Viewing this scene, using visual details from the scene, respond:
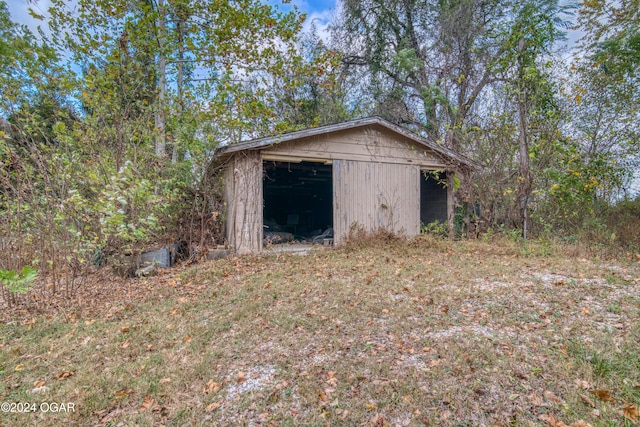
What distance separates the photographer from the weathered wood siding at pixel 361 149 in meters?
7.34

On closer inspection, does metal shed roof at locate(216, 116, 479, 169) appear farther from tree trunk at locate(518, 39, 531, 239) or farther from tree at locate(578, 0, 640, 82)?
tree at locate(578, 0, 640, 82)

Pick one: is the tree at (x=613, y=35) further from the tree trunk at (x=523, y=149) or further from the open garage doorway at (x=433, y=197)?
the open garage doorway at (x=433, y=197)

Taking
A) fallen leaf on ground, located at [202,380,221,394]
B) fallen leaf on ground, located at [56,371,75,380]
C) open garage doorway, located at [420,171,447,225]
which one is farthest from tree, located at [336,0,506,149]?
fallen leaf on ground, located at [56,371,75,380]

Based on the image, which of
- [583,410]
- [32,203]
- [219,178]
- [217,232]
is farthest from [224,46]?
[583,410]

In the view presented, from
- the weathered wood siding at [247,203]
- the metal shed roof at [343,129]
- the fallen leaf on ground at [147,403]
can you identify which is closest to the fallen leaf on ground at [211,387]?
the fallen leaf on ground at [147,403]

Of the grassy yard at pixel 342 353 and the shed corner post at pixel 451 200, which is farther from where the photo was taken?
the shed corner post at pixel 451 200

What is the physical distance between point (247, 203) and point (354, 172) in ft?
9.12

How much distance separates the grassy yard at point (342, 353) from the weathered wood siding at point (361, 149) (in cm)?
350

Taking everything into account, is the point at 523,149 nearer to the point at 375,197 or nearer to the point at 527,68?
the point at 527,68

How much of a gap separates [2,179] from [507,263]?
7677 millimetres

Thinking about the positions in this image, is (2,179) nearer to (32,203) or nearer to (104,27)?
(32,203)

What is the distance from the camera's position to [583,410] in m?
1.94

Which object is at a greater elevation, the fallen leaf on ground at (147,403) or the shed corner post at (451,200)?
the shed corner post at (451,200)

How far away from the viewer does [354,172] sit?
7965 mm
